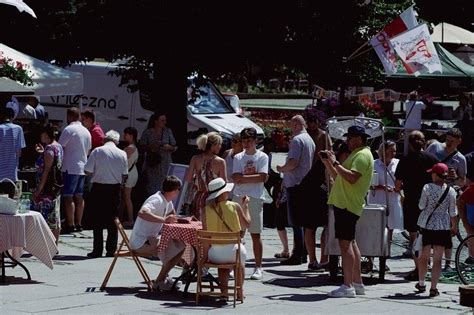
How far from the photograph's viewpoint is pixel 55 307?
11.5 meters

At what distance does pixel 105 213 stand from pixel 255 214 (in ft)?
7.52

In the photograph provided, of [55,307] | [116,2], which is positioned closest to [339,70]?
[116,2]

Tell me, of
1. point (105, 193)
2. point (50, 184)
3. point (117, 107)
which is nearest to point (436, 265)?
point (105, 193)

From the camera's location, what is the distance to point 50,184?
1545 centimetres

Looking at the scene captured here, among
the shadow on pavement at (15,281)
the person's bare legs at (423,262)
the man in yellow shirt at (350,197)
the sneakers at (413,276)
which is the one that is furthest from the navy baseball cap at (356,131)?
the shadow on pavement at (15,281)

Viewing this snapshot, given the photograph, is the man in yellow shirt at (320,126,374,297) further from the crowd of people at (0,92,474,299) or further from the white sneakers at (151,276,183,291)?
the white sneakers at (151,276,183,291)

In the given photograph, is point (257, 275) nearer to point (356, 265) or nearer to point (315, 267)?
point (315, 267)

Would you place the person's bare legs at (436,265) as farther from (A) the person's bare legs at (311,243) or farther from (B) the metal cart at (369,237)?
(A) the person's bare legs at (311,243)

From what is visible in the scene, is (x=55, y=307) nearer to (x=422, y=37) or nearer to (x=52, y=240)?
(x=52, y=240)

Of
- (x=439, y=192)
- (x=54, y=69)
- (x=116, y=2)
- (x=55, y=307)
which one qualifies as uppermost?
A: (x=116, y=2)

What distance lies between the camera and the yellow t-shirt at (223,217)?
1214cm

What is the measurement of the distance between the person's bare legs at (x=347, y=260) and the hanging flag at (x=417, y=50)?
4.86m

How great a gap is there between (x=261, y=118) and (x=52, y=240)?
2818cm

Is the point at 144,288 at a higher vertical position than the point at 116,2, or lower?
lower
